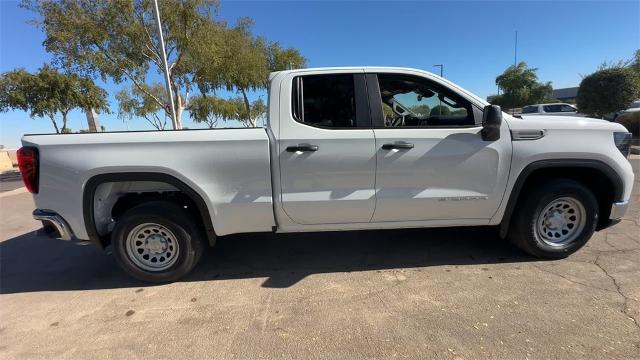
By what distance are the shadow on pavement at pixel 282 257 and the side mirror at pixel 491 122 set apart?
1.33 metres

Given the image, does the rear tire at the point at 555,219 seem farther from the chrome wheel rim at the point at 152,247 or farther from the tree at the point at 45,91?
the tree at the point at 45,91

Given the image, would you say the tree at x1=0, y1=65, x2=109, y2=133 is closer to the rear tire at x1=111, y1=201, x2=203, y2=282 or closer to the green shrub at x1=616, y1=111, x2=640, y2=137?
the rear tire at x1=111, y1=201, x2=203, y2=282

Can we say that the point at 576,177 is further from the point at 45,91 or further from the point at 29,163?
the point at 45,91

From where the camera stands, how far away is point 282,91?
3385mm

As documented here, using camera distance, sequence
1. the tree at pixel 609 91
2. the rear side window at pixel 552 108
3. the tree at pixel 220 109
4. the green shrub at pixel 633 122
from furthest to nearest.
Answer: the tree at pixel 220 109 < the rear side window at pixel 552 108 < the tree at pixel 609 91 < the green shrub at pixel 633 122

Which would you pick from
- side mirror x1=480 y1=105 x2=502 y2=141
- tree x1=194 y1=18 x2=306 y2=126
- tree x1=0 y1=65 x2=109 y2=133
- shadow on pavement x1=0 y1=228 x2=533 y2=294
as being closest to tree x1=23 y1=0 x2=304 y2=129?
tree x1=194 y1=18 x2=306 y2=126

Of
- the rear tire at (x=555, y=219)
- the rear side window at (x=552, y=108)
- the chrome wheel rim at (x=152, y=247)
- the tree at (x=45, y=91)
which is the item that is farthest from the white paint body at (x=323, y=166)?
the rear side window at (x=552, y=108)

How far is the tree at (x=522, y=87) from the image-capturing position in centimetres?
3872

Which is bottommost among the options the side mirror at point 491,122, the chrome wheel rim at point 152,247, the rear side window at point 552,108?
the chrome wheel rim at point 152,247

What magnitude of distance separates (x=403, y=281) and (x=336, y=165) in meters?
1.27

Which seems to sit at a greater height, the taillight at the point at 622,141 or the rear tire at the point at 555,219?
the taillight at the point at 622,141

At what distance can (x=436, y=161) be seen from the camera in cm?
330

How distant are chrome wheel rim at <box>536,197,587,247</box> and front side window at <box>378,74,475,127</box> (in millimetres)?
1274

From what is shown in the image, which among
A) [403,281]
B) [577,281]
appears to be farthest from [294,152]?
[577,281]
